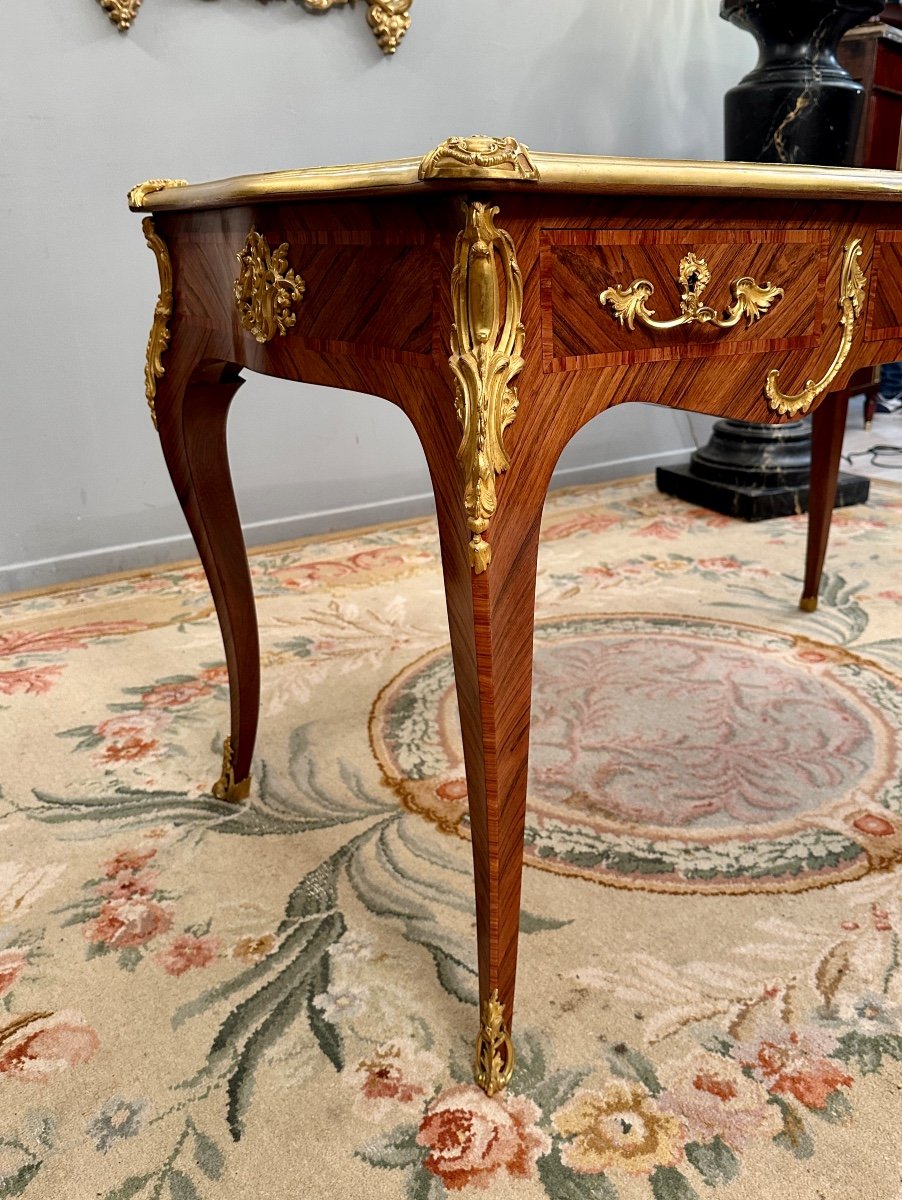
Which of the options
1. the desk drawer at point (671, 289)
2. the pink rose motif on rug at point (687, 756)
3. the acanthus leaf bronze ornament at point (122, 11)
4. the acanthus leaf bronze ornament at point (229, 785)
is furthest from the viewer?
the acanthus leaf bronze ornament at point (122, 11)

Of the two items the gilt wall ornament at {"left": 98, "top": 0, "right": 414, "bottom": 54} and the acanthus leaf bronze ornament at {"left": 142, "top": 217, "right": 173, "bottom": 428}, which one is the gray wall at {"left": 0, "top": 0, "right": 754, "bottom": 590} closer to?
the gilt wall ornament at {"left": 98, "top": 0, "right": 414, "bottom": 54}

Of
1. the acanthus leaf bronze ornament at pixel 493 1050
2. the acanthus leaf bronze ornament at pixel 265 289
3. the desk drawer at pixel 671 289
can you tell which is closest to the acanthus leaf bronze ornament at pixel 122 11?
the acanthus leaf bronze ornament at pixel 265 289

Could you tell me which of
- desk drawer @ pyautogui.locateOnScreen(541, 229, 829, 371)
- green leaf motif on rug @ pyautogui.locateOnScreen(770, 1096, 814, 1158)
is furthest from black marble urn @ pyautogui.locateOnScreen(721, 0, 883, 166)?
green leaf motif on rug @ pyautogui.locateOnScreen(770, 1096, 814, 1158)

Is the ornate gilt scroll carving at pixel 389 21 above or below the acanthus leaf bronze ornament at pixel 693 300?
above

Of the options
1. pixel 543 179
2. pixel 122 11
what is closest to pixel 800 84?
pixel 122 11

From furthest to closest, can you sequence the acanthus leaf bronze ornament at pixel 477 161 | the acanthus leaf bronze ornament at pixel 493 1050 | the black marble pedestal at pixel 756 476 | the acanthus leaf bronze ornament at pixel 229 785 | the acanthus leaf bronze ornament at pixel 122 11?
the black marble pedestal at pixel 756 476 → the acanthus leaf bronze ornament at pixel 122 11 → the acanthus leaf bronze ornament at pixel 229 785 → the acanthus leaf bronze ornament at pixel 493 1050 → the acanthus leaf bronze ornament at pixel 477 161

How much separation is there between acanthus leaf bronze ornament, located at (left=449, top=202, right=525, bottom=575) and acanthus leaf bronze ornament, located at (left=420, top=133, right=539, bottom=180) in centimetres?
4

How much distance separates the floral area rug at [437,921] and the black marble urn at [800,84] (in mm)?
1333

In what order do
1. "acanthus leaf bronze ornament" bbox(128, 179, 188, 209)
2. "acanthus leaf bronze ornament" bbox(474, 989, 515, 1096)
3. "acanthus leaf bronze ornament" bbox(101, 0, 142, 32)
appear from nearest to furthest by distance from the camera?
1. "acanthus leaf bronze ornament" bbox(474, 989, 515, 1096)
2. "acanthus leaf bronze ornament" bbox(128, 179, 188, 209)
3. "acanthus leaf bronze ornament" bbox(101, 0, 142, 32)

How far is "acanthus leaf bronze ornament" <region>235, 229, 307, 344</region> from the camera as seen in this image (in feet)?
2.84

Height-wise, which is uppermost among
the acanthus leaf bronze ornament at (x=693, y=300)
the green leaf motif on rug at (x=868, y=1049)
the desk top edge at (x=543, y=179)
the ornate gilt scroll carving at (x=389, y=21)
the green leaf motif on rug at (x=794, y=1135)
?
the ornate gilt scroll carving at (x=389, y=21)

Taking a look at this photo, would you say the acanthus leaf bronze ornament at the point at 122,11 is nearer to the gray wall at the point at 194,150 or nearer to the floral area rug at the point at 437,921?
the gray wall at the point at 194,150

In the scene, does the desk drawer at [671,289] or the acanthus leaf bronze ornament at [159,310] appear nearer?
the desk drawer at [671,289]

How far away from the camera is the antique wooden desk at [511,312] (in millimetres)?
679
